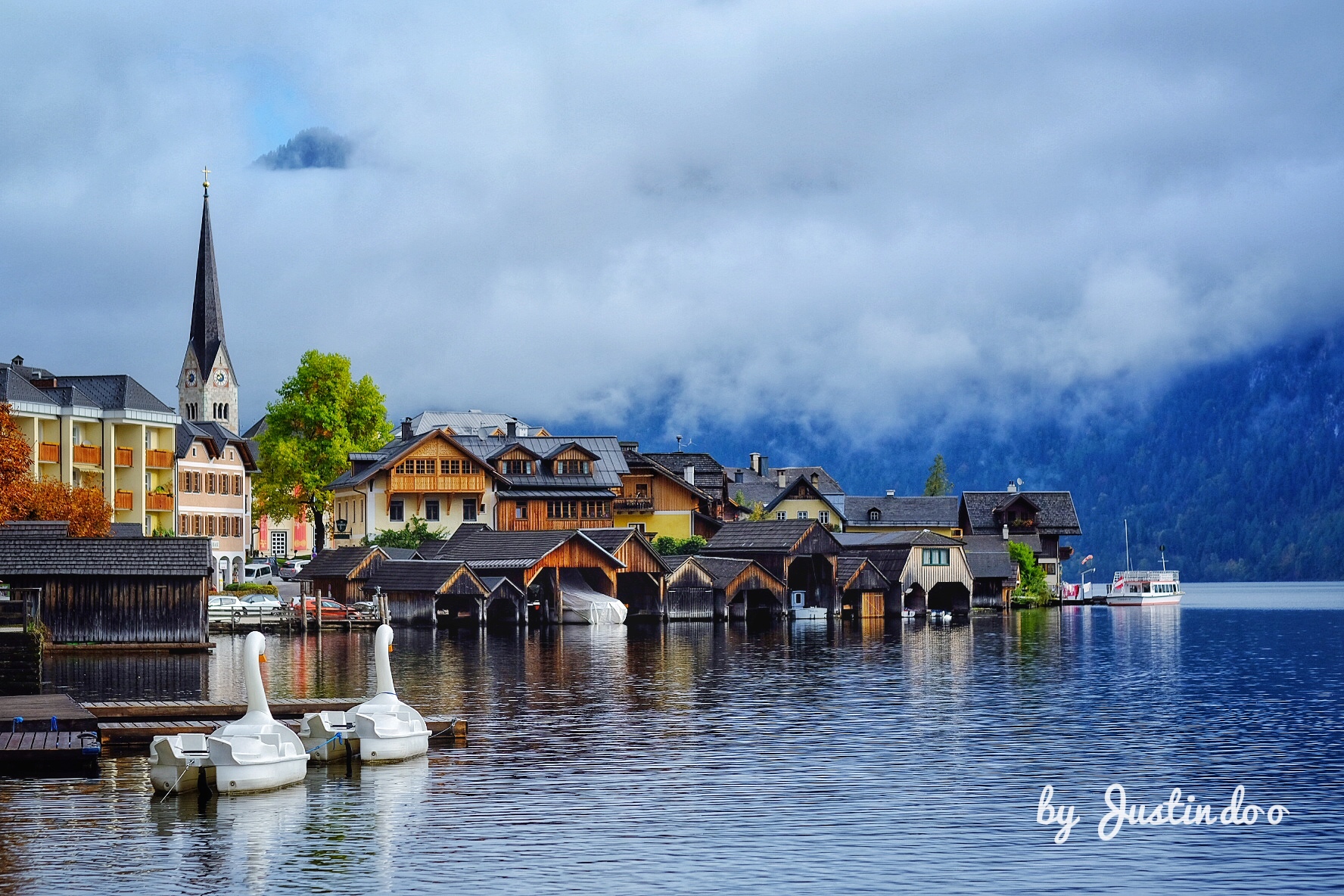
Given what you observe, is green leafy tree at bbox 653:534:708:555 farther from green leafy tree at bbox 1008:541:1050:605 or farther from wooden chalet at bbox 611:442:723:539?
green leafy tree at bbox 1008:541:1050:605

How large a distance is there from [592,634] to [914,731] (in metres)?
45.9

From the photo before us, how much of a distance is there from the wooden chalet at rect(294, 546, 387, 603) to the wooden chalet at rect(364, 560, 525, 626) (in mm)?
450

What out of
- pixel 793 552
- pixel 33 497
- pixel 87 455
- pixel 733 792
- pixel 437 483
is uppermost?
pixel 87 455

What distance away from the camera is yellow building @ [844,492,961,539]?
516ft

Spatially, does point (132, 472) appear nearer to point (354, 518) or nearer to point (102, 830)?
point (354, 518)

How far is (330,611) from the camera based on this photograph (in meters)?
87.8

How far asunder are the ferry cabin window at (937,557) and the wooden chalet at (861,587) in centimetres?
397

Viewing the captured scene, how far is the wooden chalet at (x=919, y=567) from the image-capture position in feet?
374

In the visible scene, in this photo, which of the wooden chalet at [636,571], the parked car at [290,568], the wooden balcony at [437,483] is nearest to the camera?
the wooden chalet at [636,571]

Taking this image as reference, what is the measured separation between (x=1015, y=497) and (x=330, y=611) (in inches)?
3290

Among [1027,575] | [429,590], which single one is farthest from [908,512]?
[429,590]

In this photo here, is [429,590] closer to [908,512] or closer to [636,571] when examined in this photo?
[636,571]

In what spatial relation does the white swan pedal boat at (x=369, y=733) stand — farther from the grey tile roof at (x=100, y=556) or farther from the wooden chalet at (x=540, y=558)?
the wooden chalet at (x=540, y=558)
